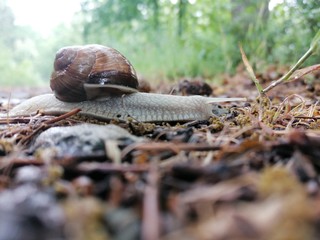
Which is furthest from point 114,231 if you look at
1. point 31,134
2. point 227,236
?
point 31,134

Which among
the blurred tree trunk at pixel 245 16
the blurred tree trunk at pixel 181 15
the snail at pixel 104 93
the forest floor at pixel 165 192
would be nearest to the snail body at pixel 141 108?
the snail at pixel 104 93

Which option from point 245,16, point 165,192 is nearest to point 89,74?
point 165,192

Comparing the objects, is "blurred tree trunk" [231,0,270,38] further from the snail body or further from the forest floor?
the forest floor

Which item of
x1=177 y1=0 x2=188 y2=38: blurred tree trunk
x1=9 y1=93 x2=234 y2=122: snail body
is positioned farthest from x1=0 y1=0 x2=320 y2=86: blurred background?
x1=9 y1=93 x2=234 y2=122: snail body

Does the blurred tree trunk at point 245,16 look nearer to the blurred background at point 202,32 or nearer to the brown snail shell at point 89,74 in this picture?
the blurred background at point 202,32

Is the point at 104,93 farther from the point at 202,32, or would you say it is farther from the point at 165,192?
the point at 202,32

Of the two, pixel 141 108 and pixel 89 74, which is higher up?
pixel 89 74

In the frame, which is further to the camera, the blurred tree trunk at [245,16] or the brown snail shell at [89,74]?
the blurred tree trunk at [245,16]
